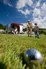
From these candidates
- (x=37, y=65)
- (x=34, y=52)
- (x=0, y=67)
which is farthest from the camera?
(x=34, y=52)

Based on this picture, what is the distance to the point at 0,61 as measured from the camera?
512 centimetres

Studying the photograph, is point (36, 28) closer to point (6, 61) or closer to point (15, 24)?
point (6, 61)

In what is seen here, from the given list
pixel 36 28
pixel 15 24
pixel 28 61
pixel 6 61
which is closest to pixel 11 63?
pixel 6 61

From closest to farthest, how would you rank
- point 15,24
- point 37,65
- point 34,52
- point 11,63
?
point 11,63
point 37,65
point 34,52
point 15,24

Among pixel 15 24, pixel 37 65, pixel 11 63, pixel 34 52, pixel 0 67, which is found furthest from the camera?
pixel 15 24

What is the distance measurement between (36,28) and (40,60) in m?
17.9

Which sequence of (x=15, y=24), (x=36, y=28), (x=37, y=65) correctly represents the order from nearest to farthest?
(x=37, y=65)
(x=36, y=28)
(x=15, y=24)

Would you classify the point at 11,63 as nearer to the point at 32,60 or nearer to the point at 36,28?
the point at 32,60

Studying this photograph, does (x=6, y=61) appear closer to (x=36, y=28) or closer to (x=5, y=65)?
(x=5, y=65)

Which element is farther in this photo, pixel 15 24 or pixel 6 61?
pixel 15 24

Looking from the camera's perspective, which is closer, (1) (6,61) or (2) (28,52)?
(1) (6,61)

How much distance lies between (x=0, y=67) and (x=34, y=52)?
1359 mm

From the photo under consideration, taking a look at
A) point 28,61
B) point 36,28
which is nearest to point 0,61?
point 28,61

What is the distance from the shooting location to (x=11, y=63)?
4988 millimetres
